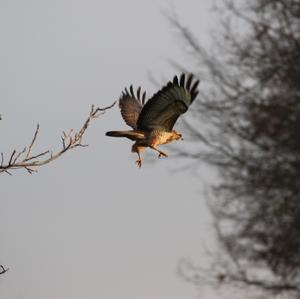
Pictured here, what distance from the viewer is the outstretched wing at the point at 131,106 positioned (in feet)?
22.5

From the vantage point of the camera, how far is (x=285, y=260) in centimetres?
1319

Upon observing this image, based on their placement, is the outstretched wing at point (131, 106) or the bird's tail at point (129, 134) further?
the outstretched wing at point (131, 106)

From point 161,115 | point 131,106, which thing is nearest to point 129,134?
point 161,115

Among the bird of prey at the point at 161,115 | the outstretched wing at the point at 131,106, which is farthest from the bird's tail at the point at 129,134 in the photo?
the outstretched wing at the point at 131,106

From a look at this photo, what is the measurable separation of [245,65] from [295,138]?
4.85 ft

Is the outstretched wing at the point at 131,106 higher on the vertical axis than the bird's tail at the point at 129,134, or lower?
higher

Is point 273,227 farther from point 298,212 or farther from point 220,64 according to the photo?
point 220,64

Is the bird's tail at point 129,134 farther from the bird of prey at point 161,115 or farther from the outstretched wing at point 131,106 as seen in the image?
the outstretched wing at point 131,106

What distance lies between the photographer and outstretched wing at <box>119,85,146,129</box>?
687 centimetres

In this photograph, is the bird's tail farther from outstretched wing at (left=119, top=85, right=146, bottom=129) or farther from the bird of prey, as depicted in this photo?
outstretched wing at (left=119, top=85, right=146, bottom=129)

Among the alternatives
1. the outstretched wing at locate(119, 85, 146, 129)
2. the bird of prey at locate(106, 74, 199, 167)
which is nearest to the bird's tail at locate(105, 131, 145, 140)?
the bird of prey at locate(106, 74, 199, 167)

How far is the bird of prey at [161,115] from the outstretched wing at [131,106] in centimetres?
6

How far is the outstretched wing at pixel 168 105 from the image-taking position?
19.5ft

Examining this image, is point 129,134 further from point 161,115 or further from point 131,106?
point 131,106
